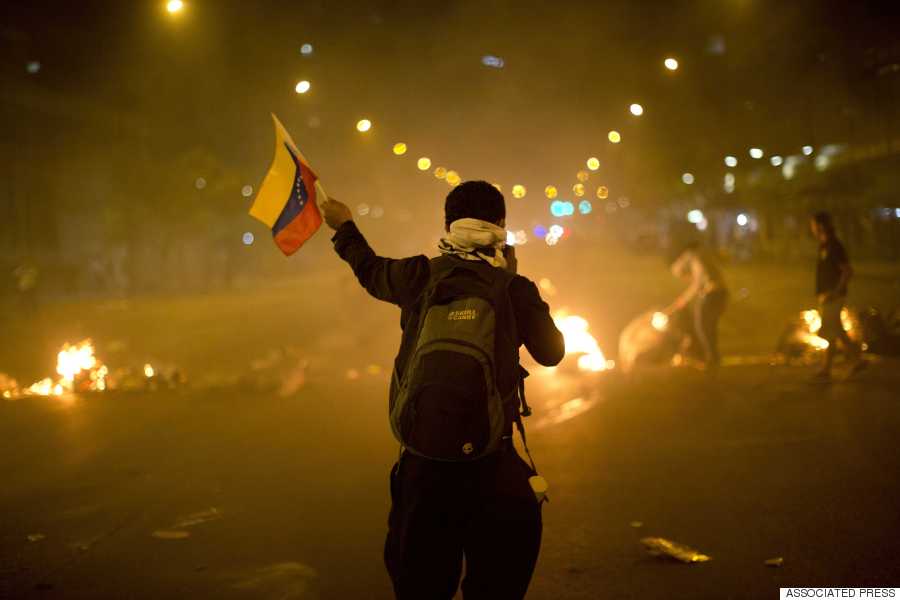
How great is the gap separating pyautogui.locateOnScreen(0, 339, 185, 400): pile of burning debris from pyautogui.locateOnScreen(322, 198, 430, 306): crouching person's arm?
24.0ft

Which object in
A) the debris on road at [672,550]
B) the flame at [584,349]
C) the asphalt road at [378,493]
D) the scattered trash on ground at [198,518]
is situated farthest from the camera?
the flame at [584,349]

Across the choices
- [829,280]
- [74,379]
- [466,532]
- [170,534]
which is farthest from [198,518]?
[74,379]

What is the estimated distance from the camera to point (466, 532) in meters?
2.42

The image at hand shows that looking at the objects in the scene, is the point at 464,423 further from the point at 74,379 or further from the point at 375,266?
the point at 74,379

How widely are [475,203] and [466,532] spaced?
105cm

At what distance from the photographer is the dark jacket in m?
2.48

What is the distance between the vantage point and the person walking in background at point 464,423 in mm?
2328

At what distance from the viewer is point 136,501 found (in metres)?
5.17

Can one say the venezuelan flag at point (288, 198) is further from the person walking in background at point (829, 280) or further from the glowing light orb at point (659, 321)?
the glowing light orb at point (659, 321)

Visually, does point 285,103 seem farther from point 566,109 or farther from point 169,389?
point 169,389

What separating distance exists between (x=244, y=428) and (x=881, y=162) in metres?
23.0

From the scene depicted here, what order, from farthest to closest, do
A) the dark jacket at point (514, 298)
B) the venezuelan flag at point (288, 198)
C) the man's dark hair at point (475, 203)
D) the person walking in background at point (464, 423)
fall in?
the venezuelan flag at point (288, 198)
the man's dark hair at point (475, 203)
the dark jacket at point (514, 298)
the person walking in background at point (464, 423)

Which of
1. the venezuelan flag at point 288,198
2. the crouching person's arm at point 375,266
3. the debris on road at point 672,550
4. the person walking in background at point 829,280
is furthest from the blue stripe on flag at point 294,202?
the person walking in background at point 829,280

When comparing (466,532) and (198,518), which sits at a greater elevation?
(466,532)
